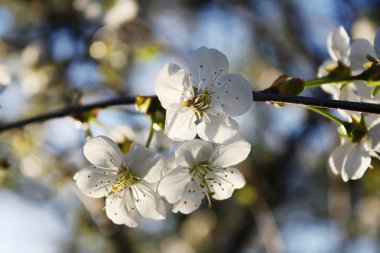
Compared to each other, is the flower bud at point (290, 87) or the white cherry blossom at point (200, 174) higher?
the flower bud at point (290, 87)

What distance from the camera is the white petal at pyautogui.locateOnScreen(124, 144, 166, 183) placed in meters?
1.15

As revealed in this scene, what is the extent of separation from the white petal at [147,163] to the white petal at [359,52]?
0.56 m

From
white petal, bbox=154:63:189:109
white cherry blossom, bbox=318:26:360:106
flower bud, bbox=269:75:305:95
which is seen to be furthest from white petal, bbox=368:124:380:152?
white petal, bbox=154:63:189:109

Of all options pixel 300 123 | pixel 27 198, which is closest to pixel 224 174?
pixel 300 123

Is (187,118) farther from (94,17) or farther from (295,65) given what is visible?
(295,65)

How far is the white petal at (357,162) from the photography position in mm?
1215

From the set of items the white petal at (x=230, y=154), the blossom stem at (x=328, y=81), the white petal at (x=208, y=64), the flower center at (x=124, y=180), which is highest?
the blossom stem at (x=328, y=81)

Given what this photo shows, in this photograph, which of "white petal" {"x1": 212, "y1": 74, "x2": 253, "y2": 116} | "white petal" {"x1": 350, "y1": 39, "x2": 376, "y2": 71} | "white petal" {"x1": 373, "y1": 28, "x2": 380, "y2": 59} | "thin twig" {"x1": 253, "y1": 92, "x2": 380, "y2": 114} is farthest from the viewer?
"white petal" {"x1": 350, "y1": 39, "x2": 376, "y2": 71}

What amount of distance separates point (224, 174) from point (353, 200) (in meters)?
3.32

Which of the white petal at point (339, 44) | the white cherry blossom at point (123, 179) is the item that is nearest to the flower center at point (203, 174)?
the white cherry blossom at point (123, 179)

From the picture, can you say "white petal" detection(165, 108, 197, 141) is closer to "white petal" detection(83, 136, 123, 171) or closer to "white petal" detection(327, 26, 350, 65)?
"white petal" detection(83, 136, 123, 171)

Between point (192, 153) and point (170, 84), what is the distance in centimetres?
18

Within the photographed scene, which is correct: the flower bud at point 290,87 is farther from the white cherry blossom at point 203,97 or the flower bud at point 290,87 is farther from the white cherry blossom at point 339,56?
the white cherry blossom at point 339,56

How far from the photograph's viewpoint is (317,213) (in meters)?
5.03
